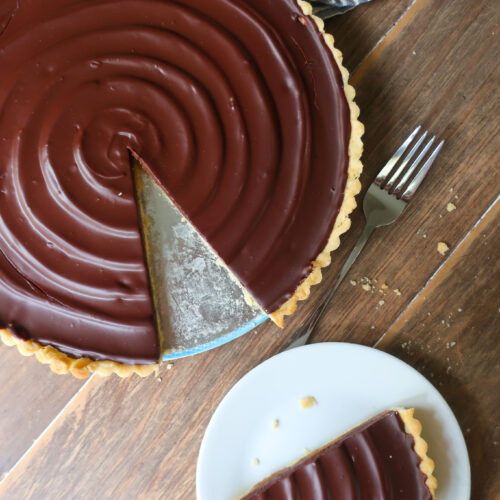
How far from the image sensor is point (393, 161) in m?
2.66

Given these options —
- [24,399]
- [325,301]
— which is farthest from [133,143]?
[24,399]

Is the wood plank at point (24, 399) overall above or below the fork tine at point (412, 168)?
below

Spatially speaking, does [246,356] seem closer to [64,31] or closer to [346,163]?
[346,163]

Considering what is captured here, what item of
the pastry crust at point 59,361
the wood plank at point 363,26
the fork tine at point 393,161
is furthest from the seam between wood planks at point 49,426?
the wood plank at point 363,26

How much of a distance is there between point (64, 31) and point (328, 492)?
2.65 metres

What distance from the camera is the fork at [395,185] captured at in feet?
8.71

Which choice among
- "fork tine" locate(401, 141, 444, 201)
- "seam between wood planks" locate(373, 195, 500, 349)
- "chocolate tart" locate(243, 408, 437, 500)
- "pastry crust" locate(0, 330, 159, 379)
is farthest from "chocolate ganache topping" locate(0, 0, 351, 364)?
"chocolate tart" locate(243, 408, 437, 500)

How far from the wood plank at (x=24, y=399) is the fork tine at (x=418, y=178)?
6.90 feet

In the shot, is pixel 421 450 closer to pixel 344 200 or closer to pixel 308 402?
pixel 308 402

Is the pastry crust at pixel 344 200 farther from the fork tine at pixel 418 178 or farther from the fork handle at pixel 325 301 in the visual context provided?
the fork tine at pixel 418 178

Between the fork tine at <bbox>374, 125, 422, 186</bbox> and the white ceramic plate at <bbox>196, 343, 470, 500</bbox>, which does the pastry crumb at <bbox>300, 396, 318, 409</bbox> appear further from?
the fork tine at <bbox>374, 125, 422, 186</bbox>

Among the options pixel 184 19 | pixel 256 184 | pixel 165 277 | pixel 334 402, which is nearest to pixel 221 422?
pixel 334 402

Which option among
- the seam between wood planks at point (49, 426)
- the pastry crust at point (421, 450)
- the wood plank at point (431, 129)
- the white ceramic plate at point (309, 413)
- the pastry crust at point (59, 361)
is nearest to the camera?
the pastry crust at point (59, 361)

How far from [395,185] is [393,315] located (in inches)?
28.5
